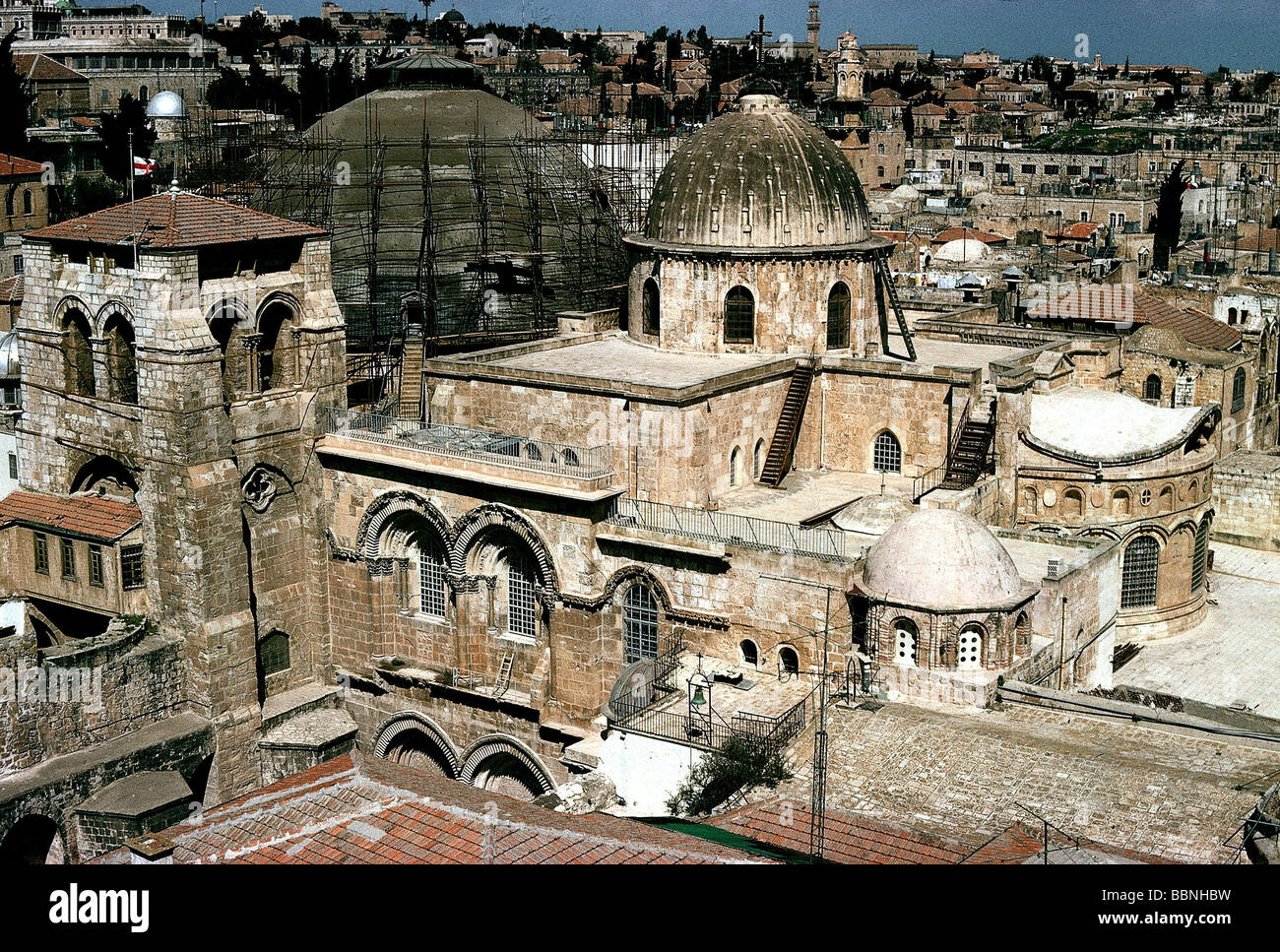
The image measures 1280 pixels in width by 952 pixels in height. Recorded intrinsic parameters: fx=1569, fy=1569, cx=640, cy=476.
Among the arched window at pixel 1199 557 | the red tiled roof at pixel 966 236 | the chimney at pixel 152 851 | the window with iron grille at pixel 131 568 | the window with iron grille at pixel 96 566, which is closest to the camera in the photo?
the chimney at pixel 152 851

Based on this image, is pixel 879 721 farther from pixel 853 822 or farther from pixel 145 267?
pixel 145 267

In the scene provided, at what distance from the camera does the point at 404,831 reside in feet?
62.2

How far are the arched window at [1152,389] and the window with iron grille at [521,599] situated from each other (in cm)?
2133

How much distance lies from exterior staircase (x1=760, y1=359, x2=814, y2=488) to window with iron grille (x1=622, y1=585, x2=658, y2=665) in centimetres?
514

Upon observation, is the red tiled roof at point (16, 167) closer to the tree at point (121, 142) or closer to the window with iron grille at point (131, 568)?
the tree at point (121, 142)

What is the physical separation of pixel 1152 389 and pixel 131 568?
2788cm

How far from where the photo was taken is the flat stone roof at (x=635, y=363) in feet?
104

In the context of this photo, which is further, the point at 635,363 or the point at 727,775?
the point at 635,363

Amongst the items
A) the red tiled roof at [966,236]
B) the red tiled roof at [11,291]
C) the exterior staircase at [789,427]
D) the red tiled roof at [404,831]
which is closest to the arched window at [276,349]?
the exterior staircase at [789,427]

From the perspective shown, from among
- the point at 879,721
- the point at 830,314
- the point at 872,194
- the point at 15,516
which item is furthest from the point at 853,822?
the point at 872,194

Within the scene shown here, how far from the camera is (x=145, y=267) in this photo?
93.8 ft

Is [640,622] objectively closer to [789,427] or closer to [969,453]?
[789,427]

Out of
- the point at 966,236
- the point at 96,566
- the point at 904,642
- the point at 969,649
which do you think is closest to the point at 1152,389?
the point at 969,649
